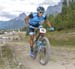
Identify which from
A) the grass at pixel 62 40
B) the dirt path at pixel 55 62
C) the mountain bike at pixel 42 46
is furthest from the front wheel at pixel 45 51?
the grass at pixel 62 40

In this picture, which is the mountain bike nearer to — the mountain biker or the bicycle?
the bicycle

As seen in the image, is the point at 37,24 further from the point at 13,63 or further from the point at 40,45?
the point at 13,63

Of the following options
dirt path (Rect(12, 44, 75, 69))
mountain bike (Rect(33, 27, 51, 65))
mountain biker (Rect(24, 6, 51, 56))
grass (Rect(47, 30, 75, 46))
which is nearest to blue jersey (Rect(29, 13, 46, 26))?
mountain biker (Rect(24, 6, 51, 56))

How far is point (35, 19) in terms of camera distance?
10953 millimetres

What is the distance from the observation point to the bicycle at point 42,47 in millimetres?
10586

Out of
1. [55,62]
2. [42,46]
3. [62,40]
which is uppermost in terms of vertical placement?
[42,46]

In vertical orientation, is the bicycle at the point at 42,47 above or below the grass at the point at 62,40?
above

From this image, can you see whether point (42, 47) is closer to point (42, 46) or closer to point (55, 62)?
point (42, 46)

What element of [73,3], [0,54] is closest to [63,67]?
[0,54]

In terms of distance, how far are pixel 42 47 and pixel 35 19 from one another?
2.84ft

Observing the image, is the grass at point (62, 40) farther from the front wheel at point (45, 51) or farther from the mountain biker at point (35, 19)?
the front wheel at point (45, 51)

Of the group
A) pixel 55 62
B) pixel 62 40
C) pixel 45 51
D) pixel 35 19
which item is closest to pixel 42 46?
pixel 45 51

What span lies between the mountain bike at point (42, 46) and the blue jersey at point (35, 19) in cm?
37

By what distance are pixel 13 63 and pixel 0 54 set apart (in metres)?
2.09
